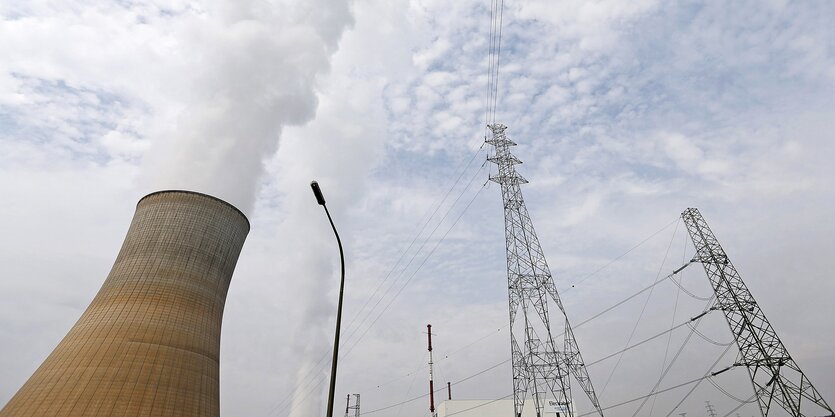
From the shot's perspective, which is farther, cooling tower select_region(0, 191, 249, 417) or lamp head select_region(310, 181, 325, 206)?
cooling tower select_region(0, 191, 249, 417)

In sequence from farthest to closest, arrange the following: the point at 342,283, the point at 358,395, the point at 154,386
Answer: the point at 358,395
the point at 154,386
the point at 342,283

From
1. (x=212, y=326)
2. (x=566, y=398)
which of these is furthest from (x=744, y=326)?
(x=212, y=326)

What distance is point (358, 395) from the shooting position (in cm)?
5131

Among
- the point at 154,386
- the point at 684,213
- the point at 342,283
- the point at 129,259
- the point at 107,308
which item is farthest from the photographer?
the point at 684,213

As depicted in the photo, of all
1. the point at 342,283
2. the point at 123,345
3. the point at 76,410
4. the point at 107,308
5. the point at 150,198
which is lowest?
the point at 76,410

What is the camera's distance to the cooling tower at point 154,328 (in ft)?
51.3

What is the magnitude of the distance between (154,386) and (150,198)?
30.3 feet

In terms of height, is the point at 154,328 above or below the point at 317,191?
above

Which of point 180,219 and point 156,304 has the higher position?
point 180,219

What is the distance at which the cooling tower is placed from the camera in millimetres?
15641

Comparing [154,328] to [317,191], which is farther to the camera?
[154,328]

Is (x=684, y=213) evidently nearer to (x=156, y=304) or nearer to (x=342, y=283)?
(x=342, y=283)

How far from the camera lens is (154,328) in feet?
57.3

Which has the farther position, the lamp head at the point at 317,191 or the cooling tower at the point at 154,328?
the cooling tower at the point at 154,328
